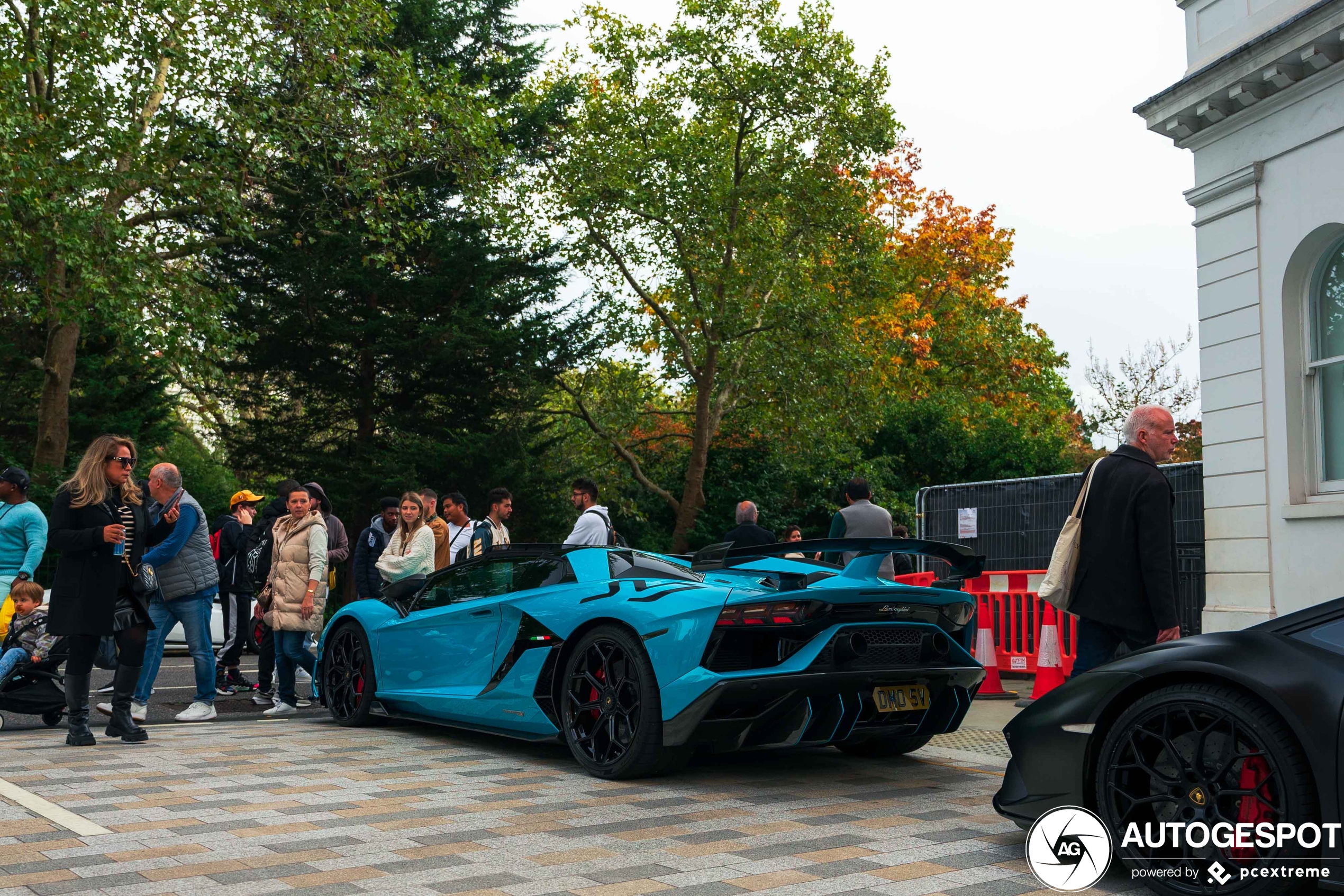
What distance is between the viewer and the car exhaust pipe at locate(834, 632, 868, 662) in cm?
547

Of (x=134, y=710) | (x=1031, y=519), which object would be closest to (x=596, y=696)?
(x=134, y=710)

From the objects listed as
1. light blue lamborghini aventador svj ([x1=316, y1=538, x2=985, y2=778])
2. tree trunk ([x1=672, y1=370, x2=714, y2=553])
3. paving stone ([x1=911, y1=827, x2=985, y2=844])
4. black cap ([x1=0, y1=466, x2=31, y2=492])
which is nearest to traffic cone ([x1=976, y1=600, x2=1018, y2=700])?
light blue lamborghini aventador svj ([x1=316, y1=538, x2=985, y2=778])

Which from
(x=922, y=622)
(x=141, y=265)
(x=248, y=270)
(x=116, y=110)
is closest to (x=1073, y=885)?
(x=922, y=622)

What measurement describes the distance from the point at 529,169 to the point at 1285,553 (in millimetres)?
22660

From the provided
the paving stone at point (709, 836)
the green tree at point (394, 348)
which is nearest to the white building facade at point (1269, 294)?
the paving stone at point (709, 836)

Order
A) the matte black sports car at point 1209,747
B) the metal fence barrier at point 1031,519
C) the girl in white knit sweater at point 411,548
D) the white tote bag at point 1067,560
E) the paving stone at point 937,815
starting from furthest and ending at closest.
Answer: the metal fence barrier at point 1031,519, the girl in white knit sweater at point 411,548, the white tote bag at point 1067,560, the paving stone at point 937,815, the matte black sports car at point 1209,747

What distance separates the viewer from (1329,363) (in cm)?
920

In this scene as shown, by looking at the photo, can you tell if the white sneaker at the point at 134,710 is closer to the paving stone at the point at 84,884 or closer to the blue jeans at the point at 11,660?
the blue jeans at the point at 11,660

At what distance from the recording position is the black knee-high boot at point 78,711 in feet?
23.1

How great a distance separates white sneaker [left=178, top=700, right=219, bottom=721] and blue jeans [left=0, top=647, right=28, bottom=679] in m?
1.12

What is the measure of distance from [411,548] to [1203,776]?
695 cm

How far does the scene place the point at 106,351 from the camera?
25922mm

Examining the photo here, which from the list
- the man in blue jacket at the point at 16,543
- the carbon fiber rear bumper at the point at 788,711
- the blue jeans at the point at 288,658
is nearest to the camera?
the carbon fiber rear bumper at the point at 788,711

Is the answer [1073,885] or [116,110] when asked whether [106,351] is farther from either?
[1073,885]
